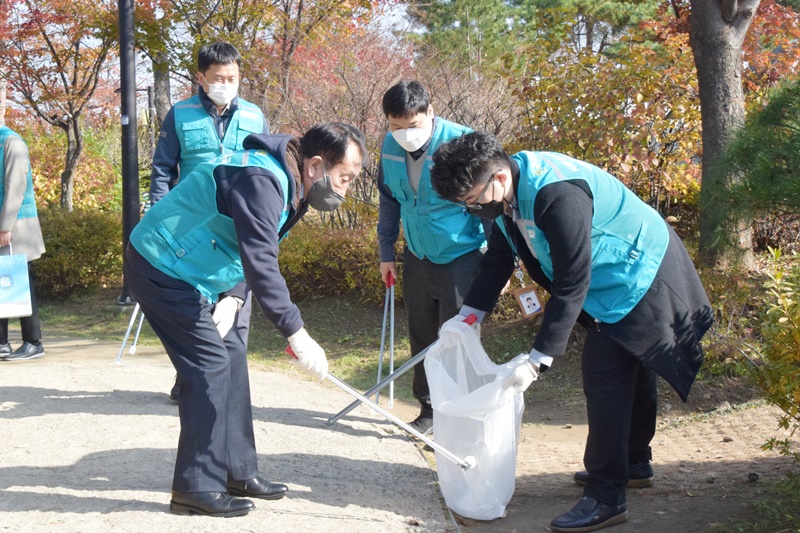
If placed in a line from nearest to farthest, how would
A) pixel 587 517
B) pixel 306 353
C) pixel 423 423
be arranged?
1. pixel 306 353
2. pixel 587 517
3. pixel 423 423

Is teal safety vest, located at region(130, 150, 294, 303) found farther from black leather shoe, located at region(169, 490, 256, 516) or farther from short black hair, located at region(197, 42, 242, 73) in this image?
short black hair, located at region(197, 42, 242, 73)

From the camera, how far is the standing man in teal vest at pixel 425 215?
3.92 meters

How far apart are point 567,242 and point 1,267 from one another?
155 inches

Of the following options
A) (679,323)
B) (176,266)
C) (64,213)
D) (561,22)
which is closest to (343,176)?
(176,266)

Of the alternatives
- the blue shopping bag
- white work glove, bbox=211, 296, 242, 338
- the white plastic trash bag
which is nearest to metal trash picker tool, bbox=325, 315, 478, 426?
the white plastic trash bag

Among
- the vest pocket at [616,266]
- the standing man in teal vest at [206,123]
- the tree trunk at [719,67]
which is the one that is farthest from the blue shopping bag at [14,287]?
the tree trunk at [719,67]

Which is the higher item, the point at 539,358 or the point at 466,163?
the point at 466,163

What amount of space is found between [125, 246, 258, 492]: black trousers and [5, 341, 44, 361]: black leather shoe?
3221mm

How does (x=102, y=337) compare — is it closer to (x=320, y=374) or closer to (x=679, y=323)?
(x=320, y=374)

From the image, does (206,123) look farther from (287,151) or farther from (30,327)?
(30,327)

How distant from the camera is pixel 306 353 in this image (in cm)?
299

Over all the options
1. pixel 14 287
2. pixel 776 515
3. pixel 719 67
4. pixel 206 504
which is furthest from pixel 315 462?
pixel 719 67

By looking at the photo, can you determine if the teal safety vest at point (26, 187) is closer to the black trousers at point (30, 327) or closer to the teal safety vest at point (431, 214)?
the black trousers at point (30, 327)

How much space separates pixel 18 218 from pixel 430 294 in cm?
318
